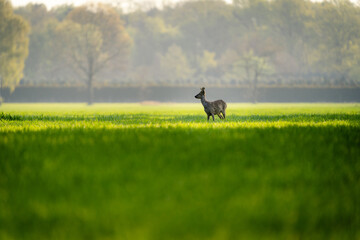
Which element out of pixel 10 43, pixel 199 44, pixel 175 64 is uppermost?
pixel 199 44

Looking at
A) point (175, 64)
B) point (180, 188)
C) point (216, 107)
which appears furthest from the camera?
point (175, 64)

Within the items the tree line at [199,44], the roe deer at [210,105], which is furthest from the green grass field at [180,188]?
the tree line at [199,44]

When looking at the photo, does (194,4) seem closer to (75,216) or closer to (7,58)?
(7,58)

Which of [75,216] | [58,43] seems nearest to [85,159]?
[75,216]

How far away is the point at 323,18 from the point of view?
2837 inches

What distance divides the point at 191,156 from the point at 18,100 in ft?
203

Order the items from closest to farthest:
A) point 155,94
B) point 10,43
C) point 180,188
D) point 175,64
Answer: point 180,188 < point 10,43 < point 155,94 < point 175,64

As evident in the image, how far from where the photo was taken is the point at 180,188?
13.7ft

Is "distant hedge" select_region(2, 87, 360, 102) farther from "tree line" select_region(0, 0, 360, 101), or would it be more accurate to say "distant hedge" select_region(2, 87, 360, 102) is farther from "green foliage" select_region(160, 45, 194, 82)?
"green foliage" select_region(160, 45, 194, 82)

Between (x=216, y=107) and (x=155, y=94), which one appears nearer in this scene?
(x=216, y=107)

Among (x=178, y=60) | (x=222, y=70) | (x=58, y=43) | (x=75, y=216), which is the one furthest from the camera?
(x=222, y=70)

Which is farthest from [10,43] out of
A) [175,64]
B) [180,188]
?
[180,188]

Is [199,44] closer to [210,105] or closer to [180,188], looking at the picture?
[210,105]

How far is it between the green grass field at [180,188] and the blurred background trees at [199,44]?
178 ft
